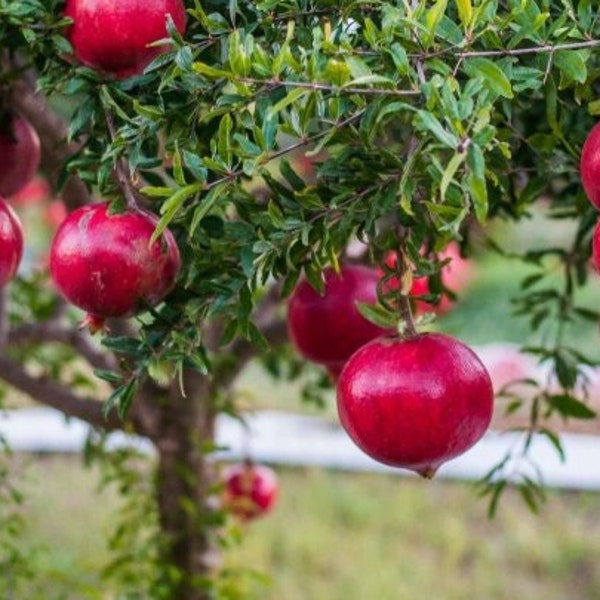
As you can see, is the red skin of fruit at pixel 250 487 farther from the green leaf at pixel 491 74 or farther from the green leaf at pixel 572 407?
the green leaf at pixel 491 74

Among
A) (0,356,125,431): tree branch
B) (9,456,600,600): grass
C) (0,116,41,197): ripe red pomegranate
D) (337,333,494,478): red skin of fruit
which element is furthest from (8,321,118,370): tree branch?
(9,456,600,600): grass

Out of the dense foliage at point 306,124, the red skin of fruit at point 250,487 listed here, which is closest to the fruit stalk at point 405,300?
the dense foliage at point 306,124

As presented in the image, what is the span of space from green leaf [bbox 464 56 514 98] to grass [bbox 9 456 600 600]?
270cm

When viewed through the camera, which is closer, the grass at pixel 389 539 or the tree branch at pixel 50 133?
the tree branch at pixel 50 133

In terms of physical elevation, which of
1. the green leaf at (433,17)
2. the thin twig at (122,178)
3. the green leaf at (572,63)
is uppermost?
the green leaf at (433,17)

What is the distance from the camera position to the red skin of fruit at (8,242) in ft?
3.41

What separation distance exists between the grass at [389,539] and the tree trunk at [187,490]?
141cm

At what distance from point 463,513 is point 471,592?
76 cm

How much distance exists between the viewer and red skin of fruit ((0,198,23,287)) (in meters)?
1.04

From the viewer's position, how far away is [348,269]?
48.9 inches

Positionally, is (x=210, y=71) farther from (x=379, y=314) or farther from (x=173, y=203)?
(x=379, y=314)

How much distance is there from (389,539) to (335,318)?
10.1 feet

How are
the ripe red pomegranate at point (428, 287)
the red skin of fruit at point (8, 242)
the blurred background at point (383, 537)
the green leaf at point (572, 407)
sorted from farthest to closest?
the blurred background at point (383, 537), the green leaf at point (572, 407), the ripe red pomegranate at point (428, 287), the red skin of fruit at point (8, 242)

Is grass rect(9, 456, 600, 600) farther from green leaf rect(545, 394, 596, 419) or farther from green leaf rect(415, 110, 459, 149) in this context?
green leaf rect(415, 110, 459, 149)
